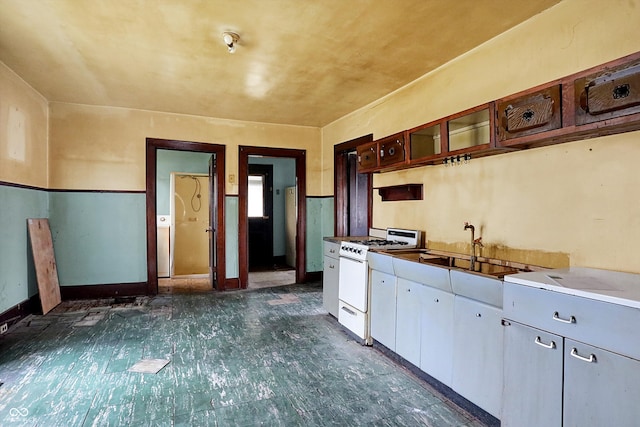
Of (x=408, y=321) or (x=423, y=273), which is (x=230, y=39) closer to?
(x=423, y=273)

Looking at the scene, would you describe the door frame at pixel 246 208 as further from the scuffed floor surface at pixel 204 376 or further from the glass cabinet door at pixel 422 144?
the glass cabinet door at pixel 422 144

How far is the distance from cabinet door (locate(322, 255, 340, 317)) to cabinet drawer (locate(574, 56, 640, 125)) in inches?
105

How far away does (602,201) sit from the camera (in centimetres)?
207

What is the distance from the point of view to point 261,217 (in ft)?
26.5

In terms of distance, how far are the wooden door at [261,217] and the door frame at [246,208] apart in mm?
2173

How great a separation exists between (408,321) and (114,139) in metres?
4.63

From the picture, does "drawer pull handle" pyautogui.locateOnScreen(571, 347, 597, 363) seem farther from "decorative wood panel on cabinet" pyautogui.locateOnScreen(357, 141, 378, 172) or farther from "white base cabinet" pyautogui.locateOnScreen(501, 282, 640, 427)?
"decorative wood panel on cabinet" pyautogui.locateOnScreen(357, 141, 378, 172)

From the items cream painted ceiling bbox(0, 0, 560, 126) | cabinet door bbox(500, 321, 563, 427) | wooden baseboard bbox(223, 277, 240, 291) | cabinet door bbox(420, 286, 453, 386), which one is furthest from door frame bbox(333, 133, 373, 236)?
cabinet door bbox(500, 321, 563, 427)

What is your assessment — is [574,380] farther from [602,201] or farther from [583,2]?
[583,2]

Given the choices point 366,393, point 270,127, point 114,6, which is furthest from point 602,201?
point 270,127

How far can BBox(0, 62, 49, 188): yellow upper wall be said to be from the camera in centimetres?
355

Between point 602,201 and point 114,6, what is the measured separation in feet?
11.1

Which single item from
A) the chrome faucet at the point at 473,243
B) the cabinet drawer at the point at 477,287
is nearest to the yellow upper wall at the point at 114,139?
the chrome faucet at the point at 473,243

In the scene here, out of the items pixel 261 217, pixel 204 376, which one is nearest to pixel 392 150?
pixel 204 376
